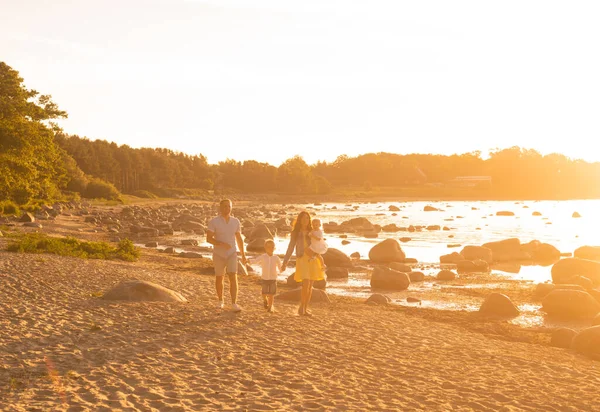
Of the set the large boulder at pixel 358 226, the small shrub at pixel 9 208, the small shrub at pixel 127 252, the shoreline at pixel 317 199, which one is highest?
the shoreline at pixel 317 199

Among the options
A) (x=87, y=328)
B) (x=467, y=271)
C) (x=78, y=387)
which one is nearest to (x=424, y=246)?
(x=467, y=271)

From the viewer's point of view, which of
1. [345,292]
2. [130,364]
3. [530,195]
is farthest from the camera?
[530,195]

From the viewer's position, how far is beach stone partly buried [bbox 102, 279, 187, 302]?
12445 mm

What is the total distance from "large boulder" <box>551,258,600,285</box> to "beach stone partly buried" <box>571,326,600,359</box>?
31.4 ft

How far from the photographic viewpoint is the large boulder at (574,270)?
20656 mm

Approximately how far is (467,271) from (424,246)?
36.0 ft

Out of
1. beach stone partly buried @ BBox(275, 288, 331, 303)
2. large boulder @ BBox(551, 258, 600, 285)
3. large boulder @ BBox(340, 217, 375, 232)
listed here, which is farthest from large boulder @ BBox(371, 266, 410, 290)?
large boulder @ BBox(340, 217, 375, 232)

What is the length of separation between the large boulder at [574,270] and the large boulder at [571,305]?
5170 millimetres

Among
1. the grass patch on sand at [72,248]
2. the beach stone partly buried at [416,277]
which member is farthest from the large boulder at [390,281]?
the grass patch on sand at [72,248]

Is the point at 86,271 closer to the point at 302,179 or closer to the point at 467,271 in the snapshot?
the point at 467,271

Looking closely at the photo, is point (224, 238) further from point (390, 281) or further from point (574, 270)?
point (574, 270)

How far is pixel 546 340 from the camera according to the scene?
40.8 feet

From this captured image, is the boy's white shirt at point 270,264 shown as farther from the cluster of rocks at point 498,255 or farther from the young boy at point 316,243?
the cluster of rocks at point 498,255

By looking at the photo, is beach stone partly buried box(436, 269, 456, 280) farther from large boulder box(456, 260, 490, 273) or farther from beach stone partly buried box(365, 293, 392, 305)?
beach stone partly buried box(365, 293, 392, 305)
